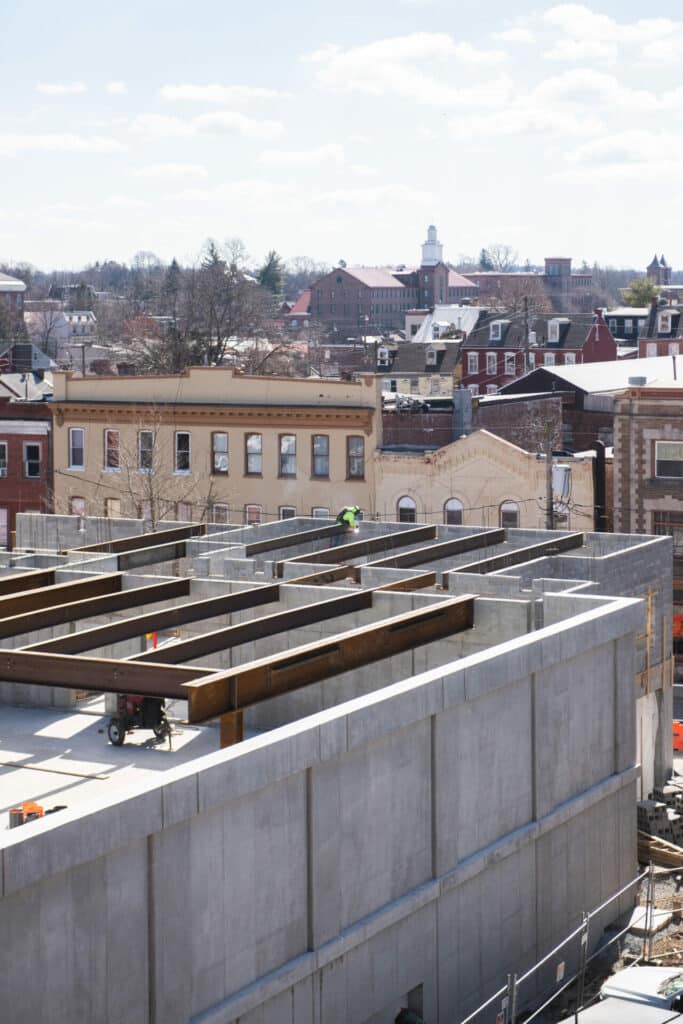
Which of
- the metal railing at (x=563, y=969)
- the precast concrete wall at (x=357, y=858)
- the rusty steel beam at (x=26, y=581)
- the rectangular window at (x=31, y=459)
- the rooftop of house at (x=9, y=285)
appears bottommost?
the metal railing at (x=563, y=969)

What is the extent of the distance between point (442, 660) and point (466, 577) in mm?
3315

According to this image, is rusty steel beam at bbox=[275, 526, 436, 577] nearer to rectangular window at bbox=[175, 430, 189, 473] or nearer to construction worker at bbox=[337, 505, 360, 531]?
construction worker at bbox=[337, 505, 360, 531]

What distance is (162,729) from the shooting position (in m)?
24.5

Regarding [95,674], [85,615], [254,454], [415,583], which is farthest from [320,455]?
[95,674]

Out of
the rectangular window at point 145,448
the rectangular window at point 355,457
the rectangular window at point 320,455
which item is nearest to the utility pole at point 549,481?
the rectangular window at point 355,457

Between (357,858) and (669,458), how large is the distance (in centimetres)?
3661

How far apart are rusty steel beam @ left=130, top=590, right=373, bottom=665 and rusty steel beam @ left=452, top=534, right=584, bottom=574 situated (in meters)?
5.08

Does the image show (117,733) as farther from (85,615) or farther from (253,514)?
(253,514)

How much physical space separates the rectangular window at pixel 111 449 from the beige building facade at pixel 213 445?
0.13 feet

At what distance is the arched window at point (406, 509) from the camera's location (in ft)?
188

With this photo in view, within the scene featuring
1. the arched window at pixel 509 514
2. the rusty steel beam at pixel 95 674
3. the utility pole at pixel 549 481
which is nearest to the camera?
the rusty steel beam at pixel 95 674

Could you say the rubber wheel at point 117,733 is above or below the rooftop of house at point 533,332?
below

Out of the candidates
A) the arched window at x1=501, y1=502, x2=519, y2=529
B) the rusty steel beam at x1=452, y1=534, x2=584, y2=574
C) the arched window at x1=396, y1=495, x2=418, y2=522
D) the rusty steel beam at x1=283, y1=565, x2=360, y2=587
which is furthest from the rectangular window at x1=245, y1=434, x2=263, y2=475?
the rusty steel beam at x1=283, y1=565, x2=360, y2=587

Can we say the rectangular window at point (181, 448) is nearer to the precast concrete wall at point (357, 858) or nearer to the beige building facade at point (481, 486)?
the beige building facade at point (481, 486)
